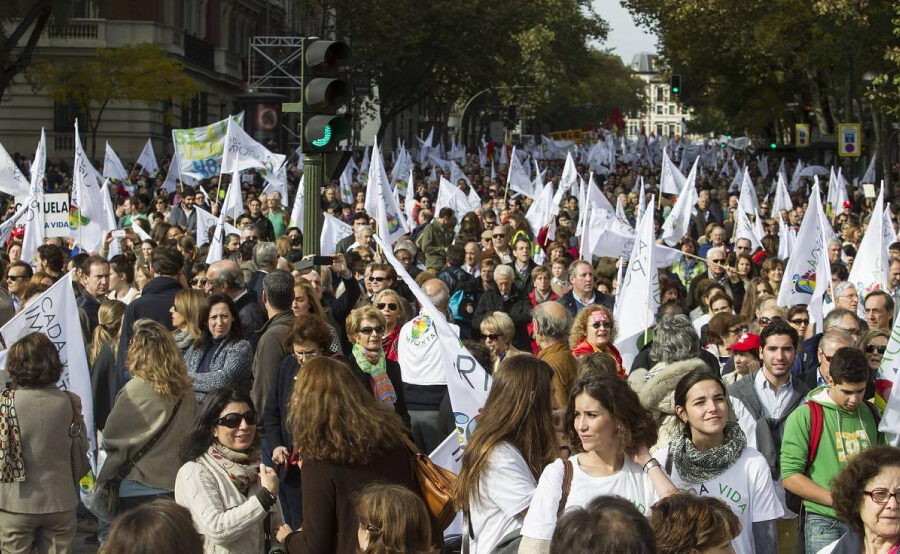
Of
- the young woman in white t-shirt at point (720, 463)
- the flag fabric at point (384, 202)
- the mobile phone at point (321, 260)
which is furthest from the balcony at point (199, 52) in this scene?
the young woman in white t-shirt at point (720, 463)

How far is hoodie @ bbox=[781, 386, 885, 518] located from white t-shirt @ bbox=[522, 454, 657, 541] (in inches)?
50.9

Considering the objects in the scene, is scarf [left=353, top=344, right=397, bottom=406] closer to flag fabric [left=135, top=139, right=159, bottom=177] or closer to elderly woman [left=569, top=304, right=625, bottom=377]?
elderly woman [left=569, top=304, right=625, bottom=377]

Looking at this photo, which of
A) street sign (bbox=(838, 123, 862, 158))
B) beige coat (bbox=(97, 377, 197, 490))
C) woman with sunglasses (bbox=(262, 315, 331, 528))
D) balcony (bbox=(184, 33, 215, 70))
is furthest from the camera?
balcony (bbox=(184, 33, 215, 70))

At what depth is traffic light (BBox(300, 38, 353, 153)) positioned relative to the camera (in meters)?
9.48

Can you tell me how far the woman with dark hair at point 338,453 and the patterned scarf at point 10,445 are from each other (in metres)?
1.70

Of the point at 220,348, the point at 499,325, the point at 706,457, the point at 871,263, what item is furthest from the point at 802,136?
the point at 706,457

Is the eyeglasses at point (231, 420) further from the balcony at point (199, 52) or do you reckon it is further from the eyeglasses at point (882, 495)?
the balcony at point (199, 52)

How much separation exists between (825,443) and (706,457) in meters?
1.03

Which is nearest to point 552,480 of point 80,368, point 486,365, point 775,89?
point 486,365

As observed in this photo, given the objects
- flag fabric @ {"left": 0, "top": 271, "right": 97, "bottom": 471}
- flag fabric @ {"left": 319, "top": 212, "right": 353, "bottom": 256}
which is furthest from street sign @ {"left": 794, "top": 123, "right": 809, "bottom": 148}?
flag fabric @ {"left": 0, "top": 271, "right": 97, "bottom": 471}

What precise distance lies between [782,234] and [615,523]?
47.6ft

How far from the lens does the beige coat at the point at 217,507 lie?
5164mm

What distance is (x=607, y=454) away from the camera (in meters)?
4.86

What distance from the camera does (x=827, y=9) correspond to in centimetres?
2748
